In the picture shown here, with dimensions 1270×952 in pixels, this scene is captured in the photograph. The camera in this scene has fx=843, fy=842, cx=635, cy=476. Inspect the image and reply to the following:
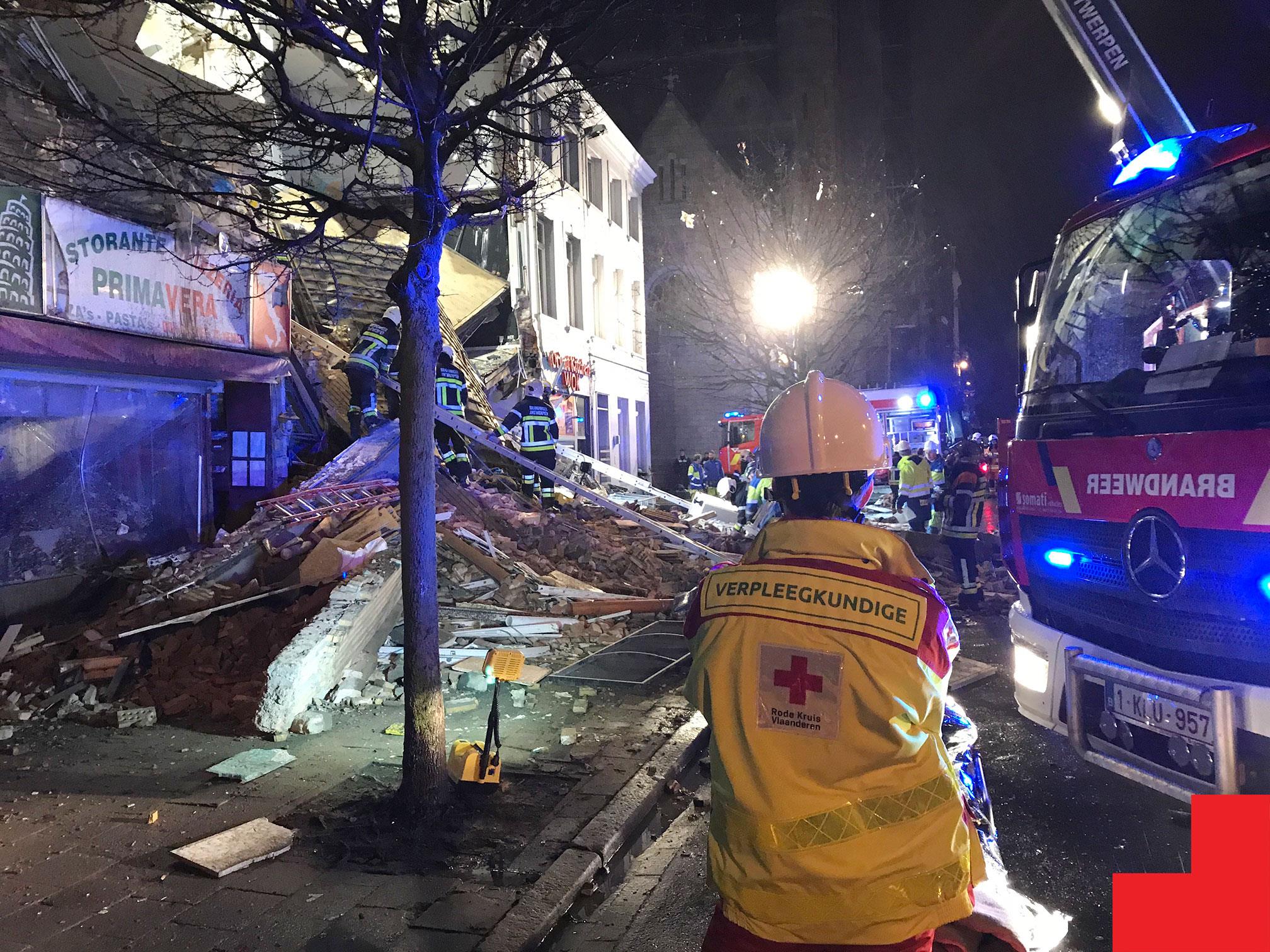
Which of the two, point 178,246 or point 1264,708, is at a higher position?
point 178,246

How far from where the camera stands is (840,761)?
182 centimetres

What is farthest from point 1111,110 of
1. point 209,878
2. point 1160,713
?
point 209,878

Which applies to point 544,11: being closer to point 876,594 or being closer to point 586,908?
point 876,594

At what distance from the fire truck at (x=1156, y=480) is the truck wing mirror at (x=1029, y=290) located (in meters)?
0.19

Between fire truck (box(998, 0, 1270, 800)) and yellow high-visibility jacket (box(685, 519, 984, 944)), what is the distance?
7.31 ft

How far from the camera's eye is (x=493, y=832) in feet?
15.2

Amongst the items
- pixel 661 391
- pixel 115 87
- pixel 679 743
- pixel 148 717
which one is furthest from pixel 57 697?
pixel 661 391

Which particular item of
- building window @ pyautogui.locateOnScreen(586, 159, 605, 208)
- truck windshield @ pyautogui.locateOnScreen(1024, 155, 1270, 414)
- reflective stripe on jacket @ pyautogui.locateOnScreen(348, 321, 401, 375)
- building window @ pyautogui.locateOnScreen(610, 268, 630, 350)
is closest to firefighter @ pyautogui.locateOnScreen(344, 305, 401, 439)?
reflective stripe on jacket @ pyautogui.locateOnScreen(348, 321, 401, 375)

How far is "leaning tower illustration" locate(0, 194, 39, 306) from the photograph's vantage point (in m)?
7.77

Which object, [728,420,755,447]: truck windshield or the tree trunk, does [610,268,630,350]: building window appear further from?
the tree trunk

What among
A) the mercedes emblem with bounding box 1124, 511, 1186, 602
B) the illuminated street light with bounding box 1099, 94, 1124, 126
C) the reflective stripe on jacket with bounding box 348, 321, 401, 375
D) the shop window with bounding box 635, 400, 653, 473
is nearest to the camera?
the mercedes emblem with bounding box 1124, 511, 1186, 602

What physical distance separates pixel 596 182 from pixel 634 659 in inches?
890

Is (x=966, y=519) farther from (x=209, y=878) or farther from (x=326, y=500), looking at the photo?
(x=209, y=878)

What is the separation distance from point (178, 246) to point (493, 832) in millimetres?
8259
